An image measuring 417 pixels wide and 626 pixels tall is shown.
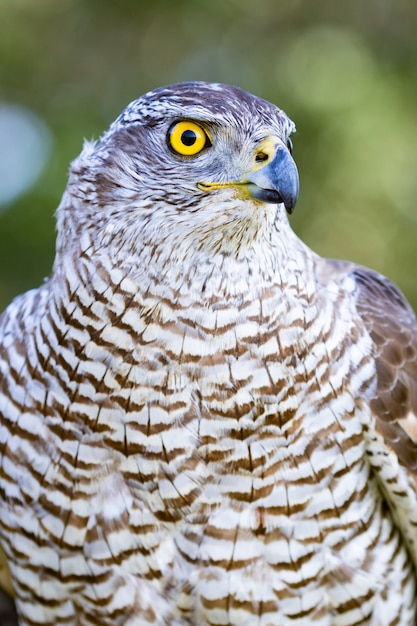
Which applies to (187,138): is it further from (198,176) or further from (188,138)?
(198,176)

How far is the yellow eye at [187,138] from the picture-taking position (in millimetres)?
2525

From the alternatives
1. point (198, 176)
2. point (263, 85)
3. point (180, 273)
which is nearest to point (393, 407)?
point (180, 273)

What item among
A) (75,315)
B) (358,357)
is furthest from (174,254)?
(358,357)

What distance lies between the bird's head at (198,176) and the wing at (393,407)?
0.57 metres

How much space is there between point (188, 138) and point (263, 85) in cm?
536

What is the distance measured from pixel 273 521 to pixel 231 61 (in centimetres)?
631

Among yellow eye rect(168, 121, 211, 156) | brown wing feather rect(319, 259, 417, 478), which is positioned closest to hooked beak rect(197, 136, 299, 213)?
yellow eye rect(168, 121, 211, 156)

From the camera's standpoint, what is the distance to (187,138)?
254 cm

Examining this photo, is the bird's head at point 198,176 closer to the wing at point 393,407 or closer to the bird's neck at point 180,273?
the bird's neck at point 180,273

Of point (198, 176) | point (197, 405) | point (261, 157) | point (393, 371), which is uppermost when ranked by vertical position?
point (261, 157)

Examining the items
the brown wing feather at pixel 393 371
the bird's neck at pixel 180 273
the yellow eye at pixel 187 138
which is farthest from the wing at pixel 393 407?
the yellow eye at pixel 187 138

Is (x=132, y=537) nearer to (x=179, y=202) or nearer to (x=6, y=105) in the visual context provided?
(x=179, y=202)

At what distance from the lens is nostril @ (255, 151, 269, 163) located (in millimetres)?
2466

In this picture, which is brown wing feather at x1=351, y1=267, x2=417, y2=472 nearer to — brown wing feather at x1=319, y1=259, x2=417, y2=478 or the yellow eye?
brown wing feather at x1=319, y1=259, x2=417, y2=478
